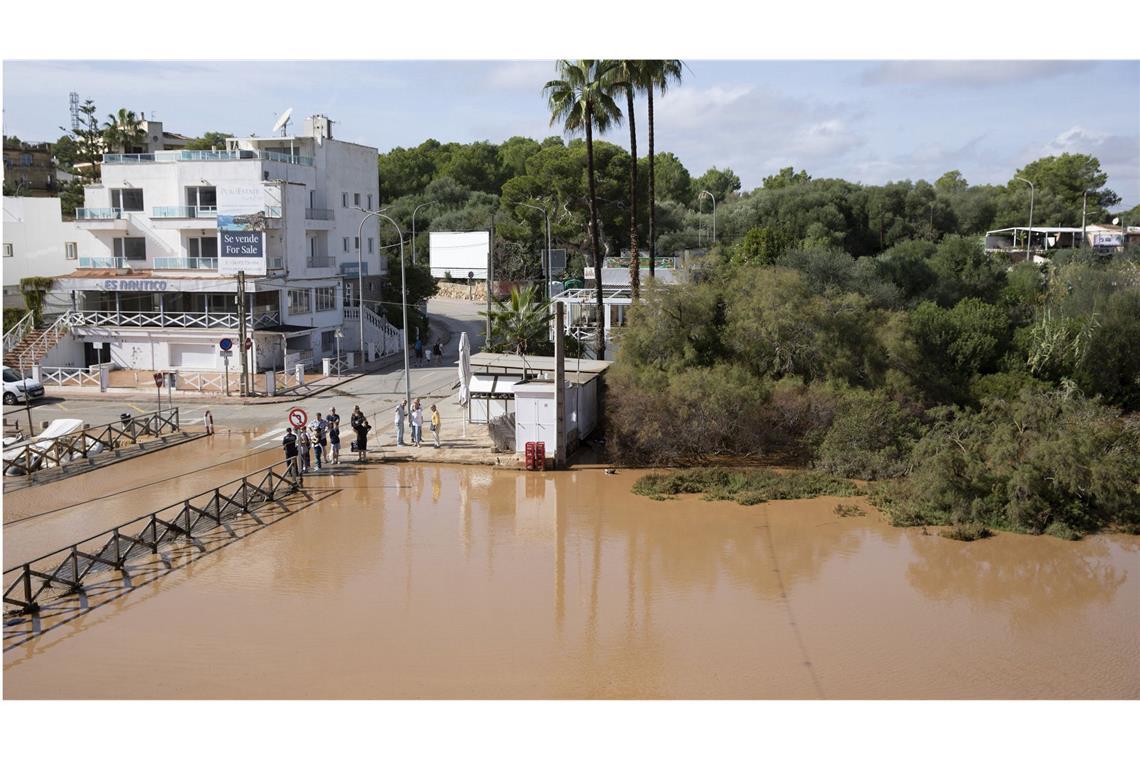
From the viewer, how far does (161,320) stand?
132 ft

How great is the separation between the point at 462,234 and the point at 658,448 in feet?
154

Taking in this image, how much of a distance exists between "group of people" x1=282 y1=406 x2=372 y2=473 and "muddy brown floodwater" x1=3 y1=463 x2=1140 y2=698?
2.72m

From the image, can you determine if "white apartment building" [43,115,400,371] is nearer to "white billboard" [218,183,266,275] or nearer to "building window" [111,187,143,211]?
"building window" [111,187,143,211]

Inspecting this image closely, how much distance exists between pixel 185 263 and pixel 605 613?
3265cm

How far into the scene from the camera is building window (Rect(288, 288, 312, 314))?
42062 millimetres

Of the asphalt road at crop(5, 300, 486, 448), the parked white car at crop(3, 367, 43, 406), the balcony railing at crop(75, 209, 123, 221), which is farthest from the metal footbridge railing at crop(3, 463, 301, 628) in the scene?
the balcony railing at crop(75, 209, 123, 221)

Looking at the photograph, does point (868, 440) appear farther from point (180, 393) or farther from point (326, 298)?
point (326, 298)

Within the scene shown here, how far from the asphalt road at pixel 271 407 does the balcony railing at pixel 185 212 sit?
1037 cm

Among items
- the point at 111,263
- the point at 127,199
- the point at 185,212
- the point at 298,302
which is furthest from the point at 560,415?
the point at 127,199

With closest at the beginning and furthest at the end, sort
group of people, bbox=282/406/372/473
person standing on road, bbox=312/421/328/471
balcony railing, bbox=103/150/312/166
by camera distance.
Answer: group of people, bbox=282/406/372/473, person standing on road, bbox=312/421/328/471, balcony railing, bbox=103/150/312/166

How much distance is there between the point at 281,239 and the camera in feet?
137

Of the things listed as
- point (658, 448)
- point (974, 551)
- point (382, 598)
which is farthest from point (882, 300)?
point (382, 598)

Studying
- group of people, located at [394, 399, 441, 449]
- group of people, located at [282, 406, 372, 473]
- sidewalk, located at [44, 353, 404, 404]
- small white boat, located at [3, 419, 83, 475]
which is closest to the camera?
small white boat, located at [3, 419, 83, 475]

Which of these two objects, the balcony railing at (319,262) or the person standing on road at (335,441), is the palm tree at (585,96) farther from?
the balcony railing at (319,262)
